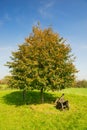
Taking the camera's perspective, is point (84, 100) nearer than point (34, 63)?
No

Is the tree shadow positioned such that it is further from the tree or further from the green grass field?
the tree

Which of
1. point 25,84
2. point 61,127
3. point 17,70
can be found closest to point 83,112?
point 61,127

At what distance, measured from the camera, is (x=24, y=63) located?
3109 centimetres

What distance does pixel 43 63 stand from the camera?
30.9 m

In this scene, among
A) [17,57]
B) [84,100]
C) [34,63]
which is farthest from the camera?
[84,100]

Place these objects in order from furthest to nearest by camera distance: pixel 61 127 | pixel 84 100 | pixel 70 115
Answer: pixel 84 100 < pixel 70 115 < pixel 61 127

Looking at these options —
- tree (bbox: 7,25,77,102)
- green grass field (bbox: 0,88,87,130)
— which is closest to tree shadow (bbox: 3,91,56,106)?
green grass field (bbox: 0,88,87,130)

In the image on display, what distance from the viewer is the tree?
30656 mm

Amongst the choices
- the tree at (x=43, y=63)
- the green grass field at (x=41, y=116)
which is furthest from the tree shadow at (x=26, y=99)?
the tree at (x=43, y=63)

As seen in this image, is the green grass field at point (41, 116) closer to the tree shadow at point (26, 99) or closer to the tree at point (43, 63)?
the tree shadow at point (26, 99)

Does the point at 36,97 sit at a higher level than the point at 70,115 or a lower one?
higher

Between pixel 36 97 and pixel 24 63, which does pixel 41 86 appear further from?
pixel 36 97

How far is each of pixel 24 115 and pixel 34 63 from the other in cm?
649

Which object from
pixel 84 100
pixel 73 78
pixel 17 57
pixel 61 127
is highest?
pixel 17 57
